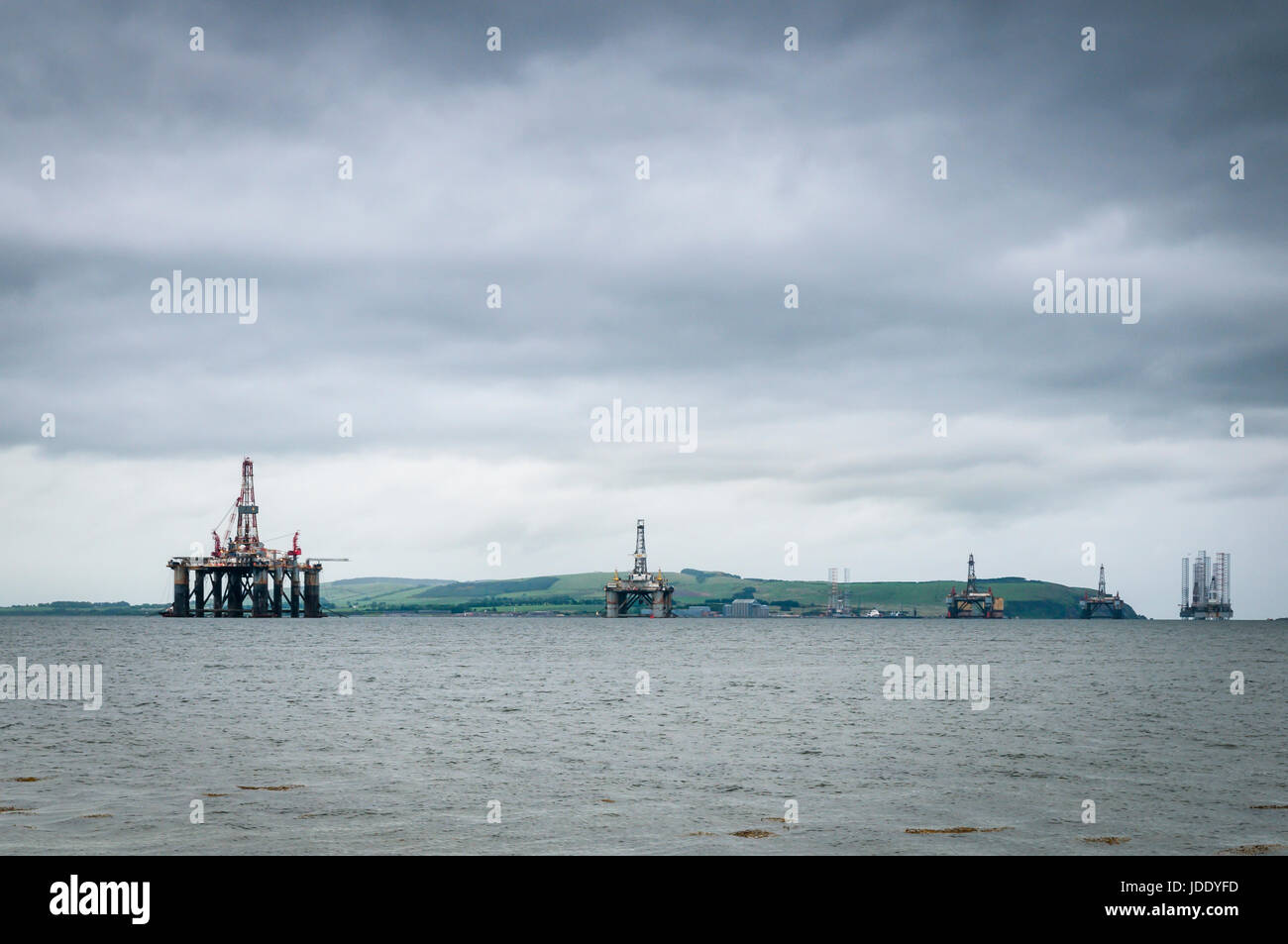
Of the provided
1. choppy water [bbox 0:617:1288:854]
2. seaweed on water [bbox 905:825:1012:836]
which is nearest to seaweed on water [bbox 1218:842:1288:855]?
choppy water [bbox 0:617:1288:854]

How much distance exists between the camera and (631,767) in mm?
44719

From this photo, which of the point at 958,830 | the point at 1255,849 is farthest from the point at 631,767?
the point at 1255,849

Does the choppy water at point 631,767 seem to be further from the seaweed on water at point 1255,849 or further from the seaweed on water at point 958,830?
the seaweed on water at point 1255,849

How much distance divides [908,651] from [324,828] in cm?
15490

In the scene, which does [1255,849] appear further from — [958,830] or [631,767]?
[631,767]

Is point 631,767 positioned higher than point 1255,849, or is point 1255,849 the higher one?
point 1255,849

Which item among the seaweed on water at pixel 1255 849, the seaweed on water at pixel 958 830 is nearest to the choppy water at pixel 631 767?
the seaweed on water at pixel 958 830

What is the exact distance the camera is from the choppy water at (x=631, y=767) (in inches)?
1199

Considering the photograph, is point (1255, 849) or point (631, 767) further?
point (631, 767)

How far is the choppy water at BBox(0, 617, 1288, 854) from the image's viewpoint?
30453mm

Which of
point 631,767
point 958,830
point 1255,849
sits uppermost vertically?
point 1255,849

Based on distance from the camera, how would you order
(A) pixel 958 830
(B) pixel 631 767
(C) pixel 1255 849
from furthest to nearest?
(B) pixel 631 767 → (A) pixel 958 830 → (C) pixel 1255 849

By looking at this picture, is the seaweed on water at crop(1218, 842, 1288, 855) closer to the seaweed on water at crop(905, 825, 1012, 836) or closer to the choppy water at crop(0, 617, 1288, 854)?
the choppy water at crop(0, 617, 1288, 854)
